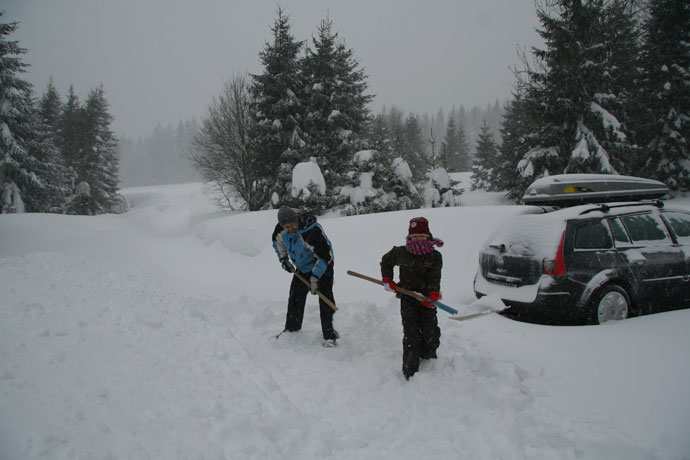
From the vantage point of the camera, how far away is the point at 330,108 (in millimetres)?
17375

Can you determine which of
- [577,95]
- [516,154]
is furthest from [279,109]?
[577,95]

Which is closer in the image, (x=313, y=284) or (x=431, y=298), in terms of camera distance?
(x=431, y=298)

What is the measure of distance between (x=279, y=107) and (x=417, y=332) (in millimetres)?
15788

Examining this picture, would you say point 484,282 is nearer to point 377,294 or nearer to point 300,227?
point 377,294

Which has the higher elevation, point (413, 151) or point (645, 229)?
point (413, 151)

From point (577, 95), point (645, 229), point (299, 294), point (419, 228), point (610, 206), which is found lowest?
point (299, 294)

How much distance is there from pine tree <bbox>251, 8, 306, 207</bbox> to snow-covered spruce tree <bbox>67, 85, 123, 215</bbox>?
20721mm

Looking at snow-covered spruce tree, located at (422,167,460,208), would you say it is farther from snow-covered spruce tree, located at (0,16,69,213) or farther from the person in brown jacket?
snow-covered spruce tree, located at (0,16,69,213)

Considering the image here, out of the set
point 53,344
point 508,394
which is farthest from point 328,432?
point 53,344

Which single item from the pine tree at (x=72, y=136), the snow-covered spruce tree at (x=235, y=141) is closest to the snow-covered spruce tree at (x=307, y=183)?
the snow-covered spruce tree at (x=235, y=141)

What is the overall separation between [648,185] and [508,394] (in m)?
4.90

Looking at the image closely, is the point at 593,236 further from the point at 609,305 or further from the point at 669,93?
the point at 669,93

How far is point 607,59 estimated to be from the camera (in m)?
14.0

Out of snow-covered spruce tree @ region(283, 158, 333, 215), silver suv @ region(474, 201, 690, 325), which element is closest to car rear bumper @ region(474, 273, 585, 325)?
silver suv @ region(474, 201, 690, 325)
